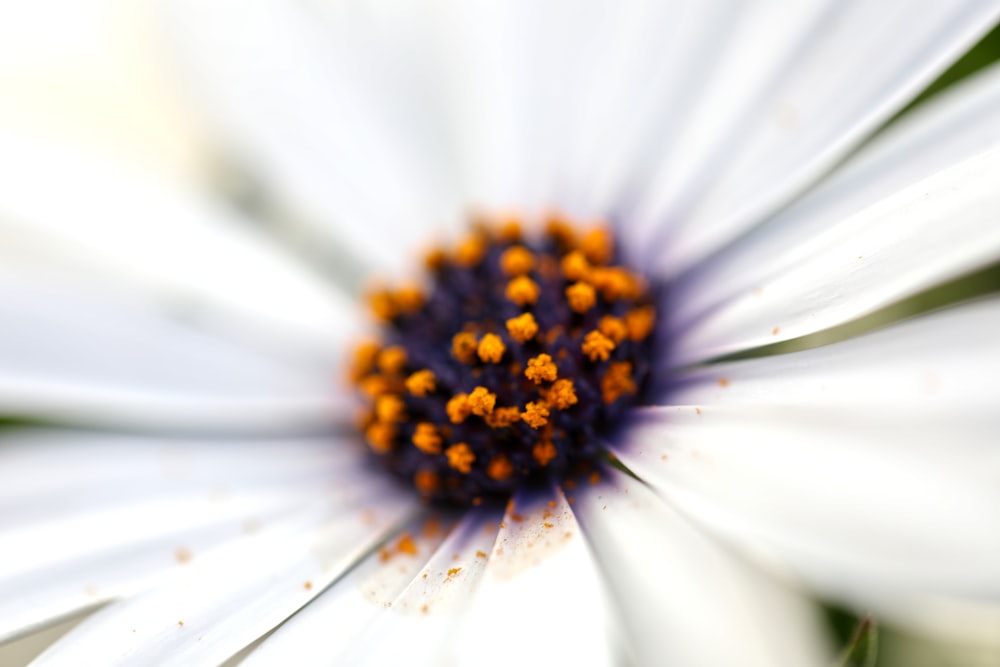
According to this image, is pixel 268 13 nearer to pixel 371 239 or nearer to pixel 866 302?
pixel 371 239

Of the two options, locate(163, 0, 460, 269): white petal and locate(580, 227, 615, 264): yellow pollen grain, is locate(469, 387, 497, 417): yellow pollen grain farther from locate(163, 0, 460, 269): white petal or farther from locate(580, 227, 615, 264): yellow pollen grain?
locate(163, 0, 460, 269): white petal

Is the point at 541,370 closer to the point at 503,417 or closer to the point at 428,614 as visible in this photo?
the point at 503,417

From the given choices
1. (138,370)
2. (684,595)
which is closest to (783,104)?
(684,595)

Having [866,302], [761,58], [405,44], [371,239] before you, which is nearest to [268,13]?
[405,44]

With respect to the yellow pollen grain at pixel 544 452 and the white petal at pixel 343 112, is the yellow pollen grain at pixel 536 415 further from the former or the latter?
the white petal at pixel 343 112

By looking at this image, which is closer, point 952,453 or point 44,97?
point 952,453

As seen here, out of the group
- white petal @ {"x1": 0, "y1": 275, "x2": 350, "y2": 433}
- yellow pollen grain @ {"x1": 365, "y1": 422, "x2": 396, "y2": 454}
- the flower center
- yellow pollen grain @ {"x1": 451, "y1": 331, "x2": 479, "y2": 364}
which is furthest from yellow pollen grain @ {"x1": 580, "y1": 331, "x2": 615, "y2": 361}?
white petal @ {"x1": 0, "y1": 275, "x2": 350, "y2": 433}
